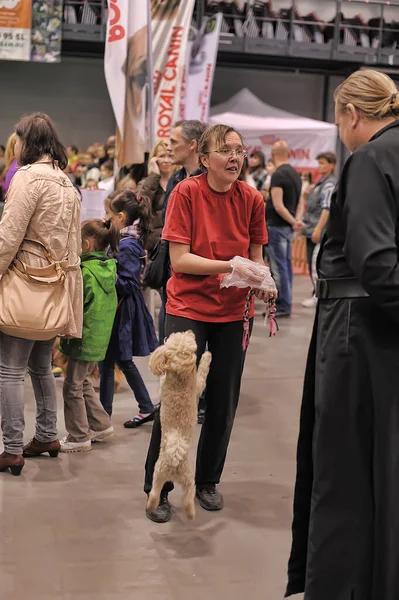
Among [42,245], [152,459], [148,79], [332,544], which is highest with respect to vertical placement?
[148,79]

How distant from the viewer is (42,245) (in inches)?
151

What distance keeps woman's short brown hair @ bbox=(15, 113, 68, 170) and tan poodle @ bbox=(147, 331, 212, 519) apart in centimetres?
120

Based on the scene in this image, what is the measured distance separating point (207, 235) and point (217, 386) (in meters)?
0.68

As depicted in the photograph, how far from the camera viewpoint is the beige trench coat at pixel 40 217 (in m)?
3.71

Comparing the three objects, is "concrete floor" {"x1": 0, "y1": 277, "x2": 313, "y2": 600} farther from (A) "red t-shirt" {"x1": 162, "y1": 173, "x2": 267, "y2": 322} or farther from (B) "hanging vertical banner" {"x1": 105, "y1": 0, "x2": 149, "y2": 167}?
(B) "hanging vertical banner" {"x1": 105, "y1": 0, "x2": 149, "y2": 167}

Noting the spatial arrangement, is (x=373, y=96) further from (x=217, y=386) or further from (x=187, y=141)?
(x=187, y=141)

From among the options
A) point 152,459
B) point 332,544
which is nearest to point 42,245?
point 152,459

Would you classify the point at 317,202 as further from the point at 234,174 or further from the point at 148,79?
the point at 234,174

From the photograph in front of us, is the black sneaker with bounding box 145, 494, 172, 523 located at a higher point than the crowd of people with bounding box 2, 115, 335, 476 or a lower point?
lower

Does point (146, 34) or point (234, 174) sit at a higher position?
point (146, 34)

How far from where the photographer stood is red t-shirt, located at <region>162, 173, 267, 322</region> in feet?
11.2

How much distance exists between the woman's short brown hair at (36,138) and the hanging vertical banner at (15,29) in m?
10.3

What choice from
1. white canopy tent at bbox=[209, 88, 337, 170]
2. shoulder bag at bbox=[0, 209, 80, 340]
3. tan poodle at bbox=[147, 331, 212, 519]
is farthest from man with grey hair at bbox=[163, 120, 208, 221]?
white canopy tent at bbox=[209, 88, 337, 170]

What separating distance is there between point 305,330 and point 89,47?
33.7ft
